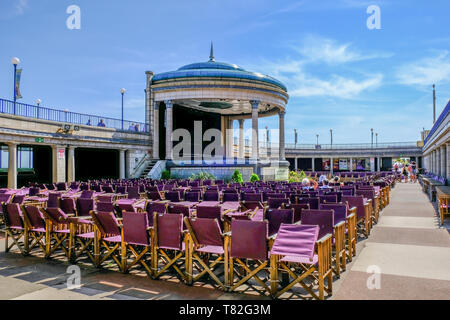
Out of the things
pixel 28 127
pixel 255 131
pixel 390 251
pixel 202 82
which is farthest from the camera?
pixel 255 131

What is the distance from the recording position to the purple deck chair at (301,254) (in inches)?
207

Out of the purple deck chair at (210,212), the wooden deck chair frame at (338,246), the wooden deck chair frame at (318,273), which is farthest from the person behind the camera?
the purple deck chair at (210,212)

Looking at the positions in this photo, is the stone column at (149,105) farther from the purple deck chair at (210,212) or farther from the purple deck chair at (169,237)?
the purple deck chair at (169,237)

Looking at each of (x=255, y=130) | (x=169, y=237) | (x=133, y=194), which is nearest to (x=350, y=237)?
(x=169, y=237)

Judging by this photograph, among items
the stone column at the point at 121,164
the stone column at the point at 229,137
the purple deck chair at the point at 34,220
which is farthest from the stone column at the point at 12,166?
the stone column at the point at 229,137

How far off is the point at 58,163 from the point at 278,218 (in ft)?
76.1

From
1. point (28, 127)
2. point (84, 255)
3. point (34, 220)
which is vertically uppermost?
point (28, 127)

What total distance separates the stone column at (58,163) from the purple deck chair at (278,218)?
75.1 feet

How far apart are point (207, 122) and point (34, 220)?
40.8 m

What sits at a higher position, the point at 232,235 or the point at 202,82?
the point at 202,82

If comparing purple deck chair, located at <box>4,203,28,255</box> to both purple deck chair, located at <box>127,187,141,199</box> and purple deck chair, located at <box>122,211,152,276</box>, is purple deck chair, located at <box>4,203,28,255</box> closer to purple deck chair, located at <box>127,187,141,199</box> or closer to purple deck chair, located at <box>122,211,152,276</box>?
purple deck chair, located at <box>122,211,152,276</box>
